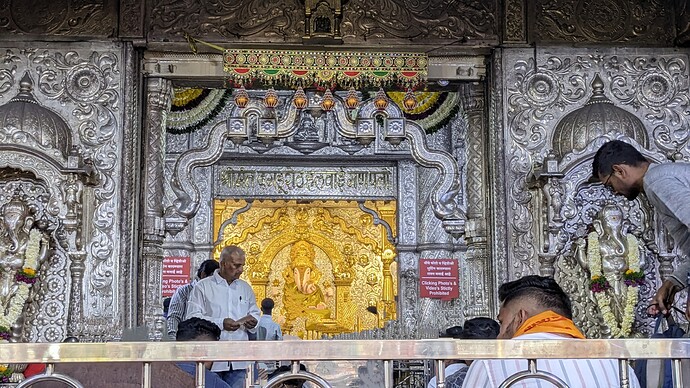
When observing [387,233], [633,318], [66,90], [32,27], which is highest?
[32,27]

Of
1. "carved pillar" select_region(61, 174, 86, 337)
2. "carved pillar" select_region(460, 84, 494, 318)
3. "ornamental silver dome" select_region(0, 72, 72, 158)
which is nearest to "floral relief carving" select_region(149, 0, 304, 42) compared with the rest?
"ornamental silver dome" select_region(0, 72, 72, 158)

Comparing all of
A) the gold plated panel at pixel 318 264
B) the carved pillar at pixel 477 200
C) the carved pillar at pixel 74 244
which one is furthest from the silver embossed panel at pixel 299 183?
the carved pillar at pixel 74 244

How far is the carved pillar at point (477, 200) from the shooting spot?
721 cm

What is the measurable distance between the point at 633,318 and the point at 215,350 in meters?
4.81

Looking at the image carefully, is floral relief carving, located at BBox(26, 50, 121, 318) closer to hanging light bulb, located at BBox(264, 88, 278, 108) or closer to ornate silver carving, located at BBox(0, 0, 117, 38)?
ornate silver carving, located at BBox(0, 0, 117, 38)

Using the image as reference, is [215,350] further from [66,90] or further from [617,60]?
[617,60]

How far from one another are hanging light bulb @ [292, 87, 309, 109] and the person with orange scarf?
432 cm

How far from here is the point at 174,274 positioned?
9.13 meters

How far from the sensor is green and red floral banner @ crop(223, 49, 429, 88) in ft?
23.6

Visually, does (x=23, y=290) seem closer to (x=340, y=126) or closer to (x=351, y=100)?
(x=340, y=126)

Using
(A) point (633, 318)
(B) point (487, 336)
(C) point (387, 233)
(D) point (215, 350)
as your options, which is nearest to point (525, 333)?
(D) point (215, 350)

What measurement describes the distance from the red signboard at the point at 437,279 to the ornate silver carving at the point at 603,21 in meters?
3.63

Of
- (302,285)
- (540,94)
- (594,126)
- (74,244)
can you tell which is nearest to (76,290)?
(74,244)

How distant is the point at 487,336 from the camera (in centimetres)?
400
